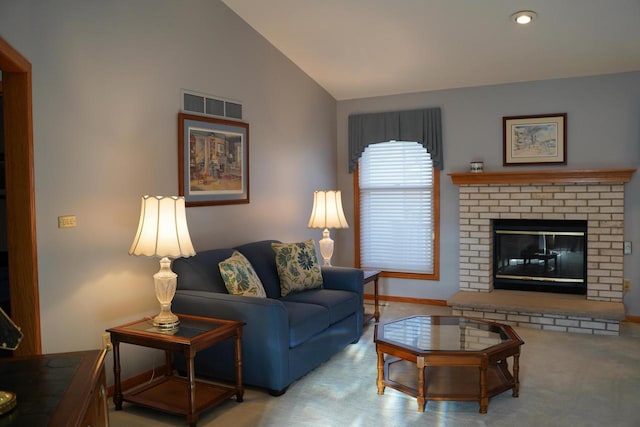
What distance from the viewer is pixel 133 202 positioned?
12.3ft

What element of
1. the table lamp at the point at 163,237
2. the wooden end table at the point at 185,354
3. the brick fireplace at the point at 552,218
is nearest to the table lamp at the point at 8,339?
the wooden end table at the point at 185,354

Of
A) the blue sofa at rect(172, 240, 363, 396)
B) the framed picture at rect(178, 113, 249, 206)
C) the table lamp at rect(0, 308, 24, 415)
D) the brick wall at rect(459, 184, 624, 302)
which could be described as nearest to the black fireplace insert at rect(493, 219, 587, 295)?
the brick wall at rect(459, 184, 624, 302)

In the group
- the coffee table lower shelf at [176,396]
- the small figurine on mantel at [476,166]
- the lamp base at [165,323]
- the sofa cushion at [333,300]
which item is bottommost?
the coffee table lower shelf at [176,396]

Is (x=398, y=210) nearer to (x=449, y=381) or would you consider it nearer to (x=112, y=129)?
(x=449, y=381)

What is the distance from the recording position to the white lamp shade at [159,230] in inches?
126

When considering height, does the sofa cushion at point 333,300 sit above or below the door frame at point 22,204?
below

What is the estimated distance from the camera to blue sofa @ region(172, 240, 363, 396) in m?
3.46

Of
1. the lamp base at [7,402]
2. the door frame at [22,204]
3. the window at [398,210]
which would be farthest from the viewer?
the window at [398,210]

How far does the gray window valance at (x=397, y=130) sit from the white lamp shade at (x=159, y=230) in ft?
11.7

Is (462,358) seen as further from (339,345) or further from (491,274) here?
(491,274)

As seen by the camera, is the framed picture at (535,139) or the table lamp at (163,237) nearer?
the table lamp at (163,237)

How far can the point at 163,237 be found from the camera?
321 cm

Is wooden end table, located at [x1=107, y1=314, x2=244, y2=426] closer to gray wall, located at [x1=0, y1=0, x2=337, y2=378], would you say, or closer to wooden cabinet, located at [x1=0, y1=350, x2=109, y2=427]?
gray wall, located at [x1=0, y1=0, x2=337, y2=378]

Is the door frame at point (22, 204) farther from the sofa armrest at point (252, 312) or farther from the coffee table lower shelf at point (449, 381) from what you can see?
the coffee table lower shelf at point (449, 381)
